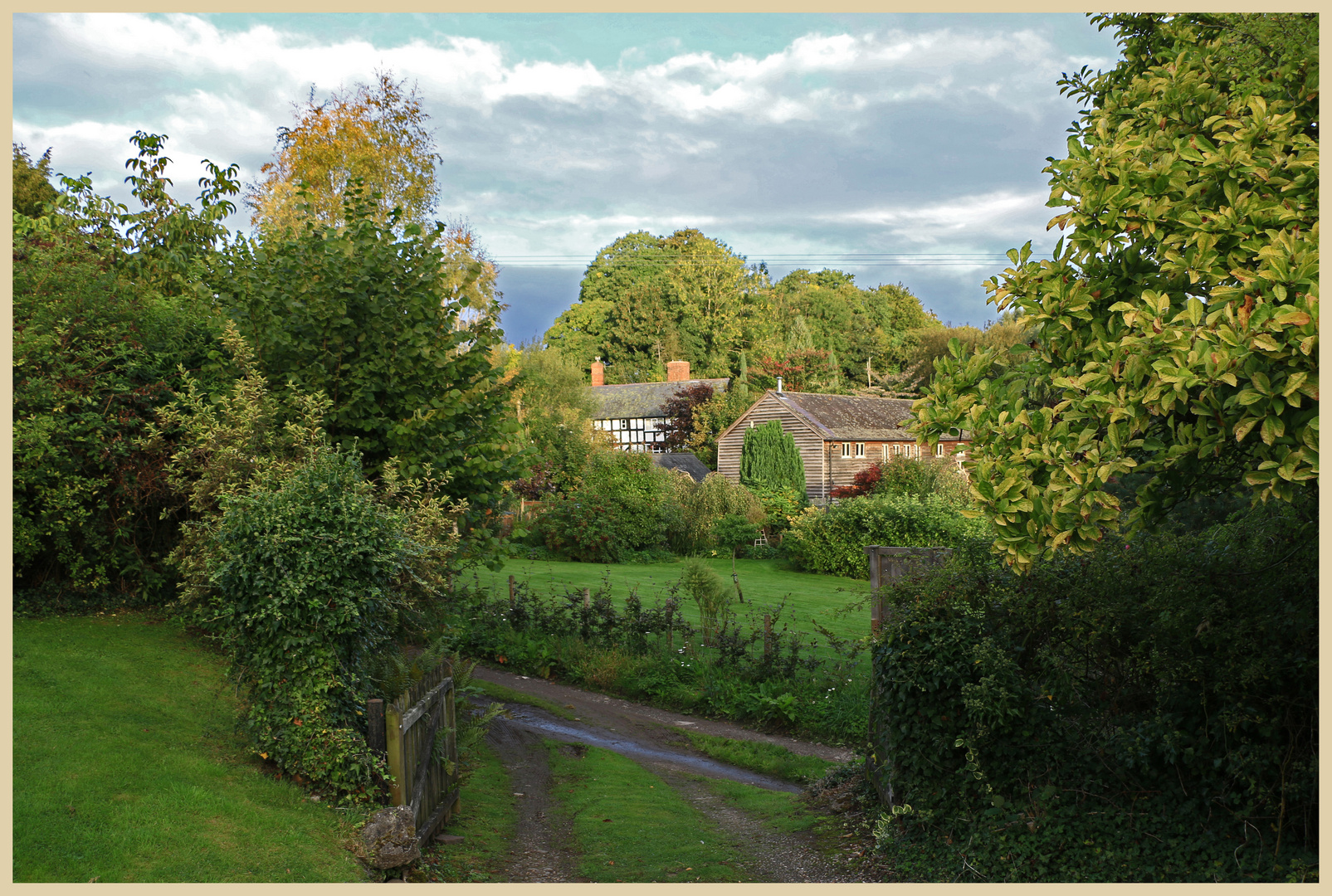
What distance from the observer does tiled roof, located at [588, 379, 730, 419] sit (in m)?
57.8

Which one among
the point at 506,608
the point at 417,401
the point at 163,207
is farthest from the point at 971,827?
the point at 163,207

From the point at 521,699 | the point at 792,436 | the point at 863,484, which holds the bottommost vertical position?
the point at 521,699

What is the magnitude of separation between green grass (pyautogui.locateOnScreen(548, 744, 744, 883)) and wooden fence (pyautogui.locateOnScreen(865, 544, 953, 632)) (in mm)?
2535

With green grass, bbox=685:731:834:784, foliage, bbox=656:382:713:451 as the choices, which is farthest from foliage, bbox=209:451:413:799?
foliage, bbox=656:382:713:451

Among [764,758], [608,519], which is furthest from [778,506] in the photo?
[764,758]

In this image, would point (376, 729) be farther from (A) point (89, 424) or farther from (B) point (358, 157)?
(B) point (358, 157)

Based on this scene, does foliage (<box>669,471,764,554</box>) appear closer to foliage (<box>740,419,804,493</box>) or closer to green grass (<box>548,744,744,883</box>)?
foliage (<box>740,419,804,493</box>)

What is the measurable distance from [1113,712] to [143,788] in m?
6.87

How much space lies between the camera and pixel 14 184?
711 inches

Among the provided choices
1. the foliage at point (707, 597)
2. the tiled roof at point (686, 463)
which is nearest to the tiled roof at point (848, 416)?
the tiled roof at point (686, 463)

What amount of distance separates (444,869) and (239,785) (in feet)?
5.29

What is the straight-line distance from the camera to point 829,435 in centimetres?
4159

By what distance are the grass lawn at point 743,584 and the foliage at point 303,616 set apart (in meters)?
12.3

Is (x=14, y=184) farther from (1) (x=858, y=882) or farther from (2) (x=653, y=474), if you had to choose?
(2) (x=653, y=474)
